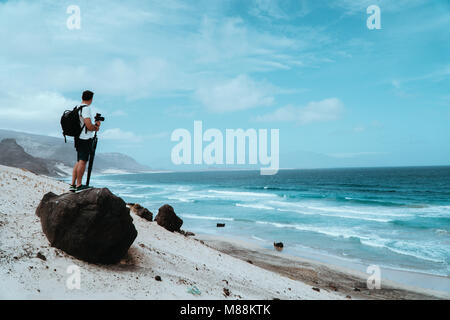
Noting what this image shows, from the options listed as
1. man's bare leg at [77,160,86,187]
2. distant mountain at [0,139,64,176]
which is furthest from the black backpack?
distant mountain at [0,139,64,176]

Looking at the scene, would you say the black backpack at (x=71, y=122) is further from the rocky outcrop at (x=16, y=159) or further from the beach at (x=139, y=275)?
the rocky outcrop at (x=16, y=159)

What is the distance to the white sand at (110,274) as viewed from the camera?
4.98 meters

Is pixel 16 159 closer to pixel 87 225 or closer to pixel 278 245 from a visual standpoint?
pixel 278 245

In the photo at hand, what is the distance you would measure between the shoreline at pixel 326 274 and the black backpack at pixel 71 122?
34.5 ft

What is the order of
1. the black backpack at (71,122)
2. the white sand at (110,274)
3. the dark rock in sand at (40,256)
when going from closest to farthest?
the white sand at (110,274), the dark rock in sand at (40,256), the black backpack at (71,122)

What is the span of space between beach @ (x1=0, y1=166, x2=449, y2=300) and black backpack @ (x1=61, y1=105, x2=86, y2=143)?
240 centimetres

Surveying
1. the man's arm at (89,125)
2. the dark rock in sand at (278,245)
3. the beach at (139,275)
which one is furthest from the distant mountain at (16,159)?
the man's arm at (89,125)

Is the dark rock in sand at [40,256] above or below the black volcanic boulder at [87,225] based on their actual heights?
below

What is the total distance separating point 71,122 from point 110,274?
313cm

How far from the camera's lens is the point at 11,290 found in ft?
14.9

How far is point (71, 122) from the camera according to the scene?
20.2 feet
